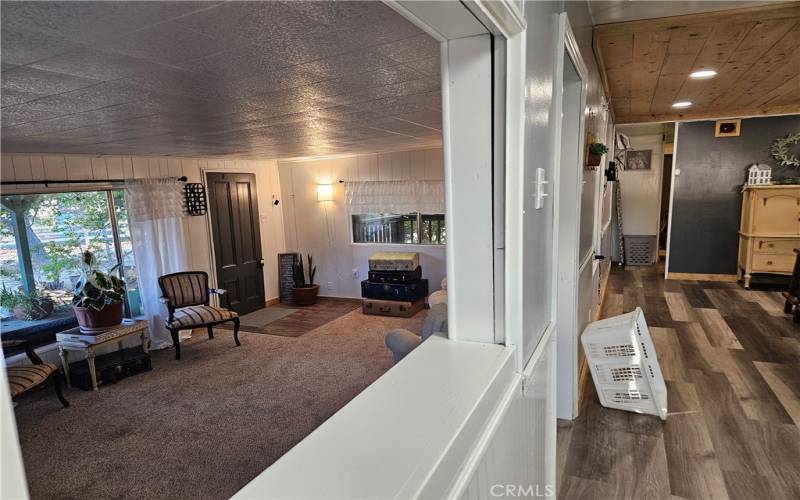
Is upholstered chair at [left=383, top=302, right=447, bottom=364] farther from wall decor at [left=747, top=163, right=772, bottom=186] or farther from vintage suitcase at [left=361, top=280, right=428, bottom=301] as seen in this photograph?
wall decor at [left=747, top=163, right=772, bottom=186]

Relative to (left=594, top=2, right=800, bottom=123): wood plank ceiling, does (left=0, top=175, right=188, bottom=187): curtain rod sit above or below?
→ below

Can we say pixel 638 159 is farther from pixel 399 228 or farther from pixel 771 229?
pixel 399 228

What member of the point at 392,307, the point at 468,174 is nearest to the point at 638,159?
the point at 392,307

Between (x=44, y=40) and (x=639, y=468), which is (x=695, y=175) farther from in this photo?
(x=44, y=40)

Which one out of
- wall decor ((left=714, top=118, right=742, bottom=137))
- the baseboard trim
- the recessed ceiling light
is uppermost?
the recessed ceiling light

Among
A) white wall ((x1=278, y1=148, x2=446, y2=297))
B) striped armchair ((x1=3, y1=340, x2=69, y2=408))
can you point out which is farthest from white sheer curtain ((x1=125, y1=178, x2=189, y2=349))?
white wall ((x1=278, y1=148, x2=446, y2=297))

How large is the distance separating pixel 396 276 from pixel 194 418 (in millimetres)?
3073

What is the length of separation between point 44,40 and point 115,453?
280 centimetres

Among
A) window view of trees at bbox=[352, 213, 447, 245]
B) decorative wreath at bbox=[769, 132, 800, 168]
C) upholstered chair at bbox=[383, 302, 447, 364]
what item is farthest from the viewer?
window view of trees at bbox=[352, 213, 447, 245]

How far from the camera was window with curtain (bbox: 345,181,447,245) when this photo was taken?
6.09 metres

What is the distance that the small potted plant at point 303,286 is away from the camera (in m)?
6.58

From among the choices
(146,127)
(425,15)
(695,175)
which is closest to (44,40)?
(425,15)

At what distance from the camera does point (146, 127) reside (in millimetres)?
2812

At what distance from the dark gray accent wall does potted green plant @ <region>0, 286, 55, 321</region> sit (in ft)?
23.8
